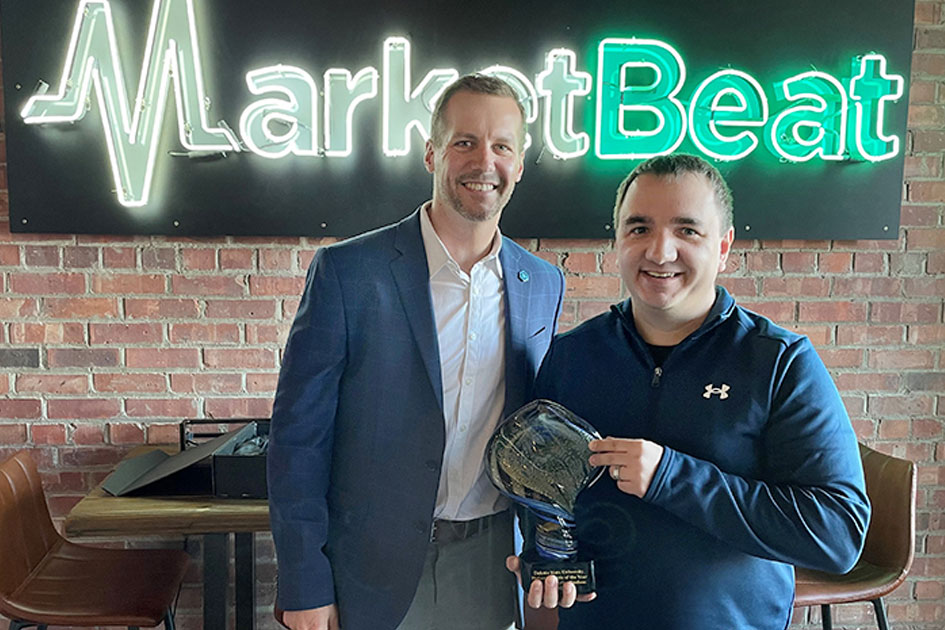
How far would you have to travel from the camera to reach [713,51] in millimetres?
2453

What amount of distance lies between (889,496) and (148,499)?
2.11 m

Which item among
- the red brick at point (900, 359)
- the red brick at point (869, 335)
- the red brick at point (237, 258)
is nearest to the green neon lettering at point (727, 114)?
the red brick at point (869, 335)

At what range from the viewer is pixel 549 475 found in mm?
1281

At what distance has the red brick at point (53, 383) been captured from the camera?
239 centimetres

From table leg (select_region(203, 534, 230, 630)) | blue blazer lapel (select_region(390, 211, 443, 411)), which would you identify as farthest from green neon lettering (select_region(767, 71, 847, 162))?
table leg (select_region(203, 534, 230, 630))

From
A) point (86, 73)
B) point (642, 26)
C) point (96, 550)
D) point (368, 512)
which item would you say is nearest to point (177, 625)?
point (96, 550)

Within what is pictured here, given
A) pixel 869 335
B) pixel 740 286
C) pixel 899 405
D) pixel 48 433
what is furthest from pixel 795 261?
pixel 48 433

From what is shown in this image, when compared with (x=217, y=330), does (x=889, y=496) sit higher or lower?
lower

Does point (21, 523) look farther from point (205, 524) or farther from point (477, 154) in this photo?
point (477, 154)

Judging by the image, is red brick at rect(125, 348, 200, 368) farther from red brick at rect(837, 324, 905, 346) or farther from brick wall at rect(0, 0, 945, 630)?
red brick at rect(837, 324, 905, 346)

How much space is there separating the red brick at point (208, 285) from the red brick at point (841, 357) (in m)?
2.04

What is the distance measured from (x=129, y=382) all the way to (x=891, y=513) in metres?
2.40

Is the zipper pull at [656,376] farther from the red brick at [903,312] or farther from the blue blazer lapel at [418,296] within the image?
the red brick at [903,312]

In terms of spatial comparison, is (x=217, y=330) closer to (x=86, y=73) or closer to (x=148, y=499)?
(x=148, y=499)
